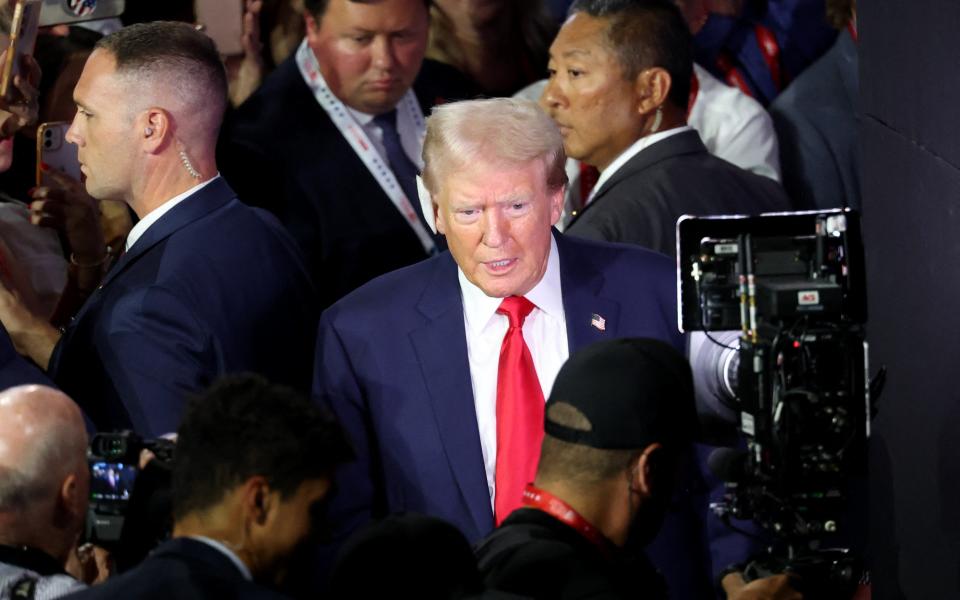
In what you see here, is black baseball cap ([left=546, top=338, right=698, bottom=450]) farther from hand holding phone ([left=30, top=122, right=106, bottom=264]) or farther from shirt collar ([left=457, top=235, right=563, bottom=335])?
hand holding phone ([left=30, top=122, right=106, bottom=264])

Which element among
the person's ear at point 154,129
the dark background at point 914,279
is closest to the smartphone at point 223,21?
the person's ear at point 154,129

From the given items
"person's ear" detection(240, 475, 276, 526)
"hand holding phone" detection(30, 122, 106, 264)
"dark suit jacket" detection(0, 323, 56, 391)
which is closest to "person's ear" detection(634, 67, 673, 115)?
"hand holding phone" detection(30, 122, 106, 264)

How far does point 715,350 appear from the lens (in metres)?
3.49

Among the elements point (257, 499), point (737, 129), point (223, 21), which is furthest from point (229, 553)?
point (737, 129)

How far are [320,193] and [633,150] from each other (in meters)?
0.96

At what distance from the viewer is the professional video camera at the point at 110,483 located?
306 centimetres

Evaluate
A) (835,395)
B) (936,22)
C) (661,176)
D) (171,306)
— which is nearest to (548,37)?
(661,176)

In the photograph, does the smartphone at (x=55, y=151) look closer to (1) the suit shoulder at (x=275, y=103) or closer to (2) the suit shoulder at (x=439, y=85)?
(1) the suit shoulder at (x=275, y=103)

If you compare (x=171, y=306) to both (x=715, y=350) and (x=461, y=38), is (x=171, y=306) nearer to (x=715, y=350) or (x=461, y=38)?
(x=715, y=350)

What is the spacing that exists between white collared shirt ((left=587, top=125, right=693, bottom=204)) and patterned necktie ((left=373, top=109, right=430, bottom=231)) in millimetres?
674

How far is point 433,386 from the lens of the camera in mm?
3607

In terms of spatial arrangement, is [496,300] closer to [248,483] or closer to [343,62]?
[248,483]

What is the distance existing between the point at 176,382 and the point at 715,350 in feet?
3.98

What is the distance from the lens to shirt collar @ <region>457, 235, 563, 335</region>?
Answer: 3.66m
